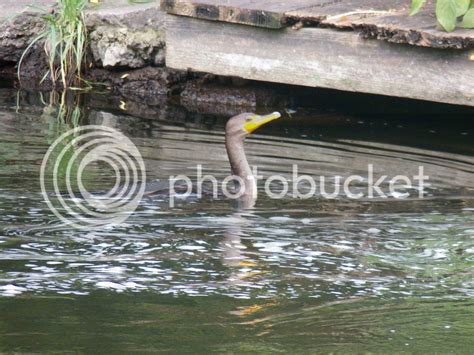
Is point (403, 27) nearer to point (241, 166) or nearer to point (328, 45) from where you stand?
point (328, 45)

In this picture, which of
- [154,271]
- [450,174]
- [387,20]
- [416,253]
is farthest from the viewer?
[387,20]

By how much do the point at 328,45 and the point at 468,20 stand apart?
1.23 meters

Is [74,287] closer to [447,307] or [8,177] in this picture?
[447,307]

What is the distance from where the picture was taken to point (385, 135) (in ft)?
29.9

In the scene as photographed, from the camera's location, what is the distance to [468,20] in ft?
26.0

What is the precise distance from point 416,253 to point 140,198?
199cm

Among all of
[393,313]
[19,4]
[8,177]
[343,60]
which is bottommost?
[393,313]

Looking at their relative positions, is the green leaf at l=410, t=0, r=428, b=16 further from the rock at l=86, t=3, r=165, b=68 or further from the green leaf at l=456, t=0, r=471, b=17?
the rock at l=86, t=3, r=165, b=68

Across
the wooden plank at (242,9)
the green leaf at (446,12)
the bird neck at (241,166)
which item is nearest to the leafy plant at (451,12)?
the green leaf at (446,12)

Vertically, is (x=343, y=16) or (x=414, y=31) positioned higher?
(x=343, y=16)

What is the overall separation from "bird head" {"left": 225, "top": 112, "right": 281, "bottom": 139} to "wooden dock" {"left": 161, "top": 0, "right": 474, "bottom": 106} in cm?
108

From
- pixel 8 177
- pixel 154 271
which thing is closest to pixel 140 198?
pixel 8 177

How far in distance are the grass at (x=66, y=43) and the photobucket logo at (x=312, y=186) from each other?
3.09 metres

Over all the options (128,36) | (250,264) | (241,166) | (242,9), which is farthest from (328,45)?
(250,264)
